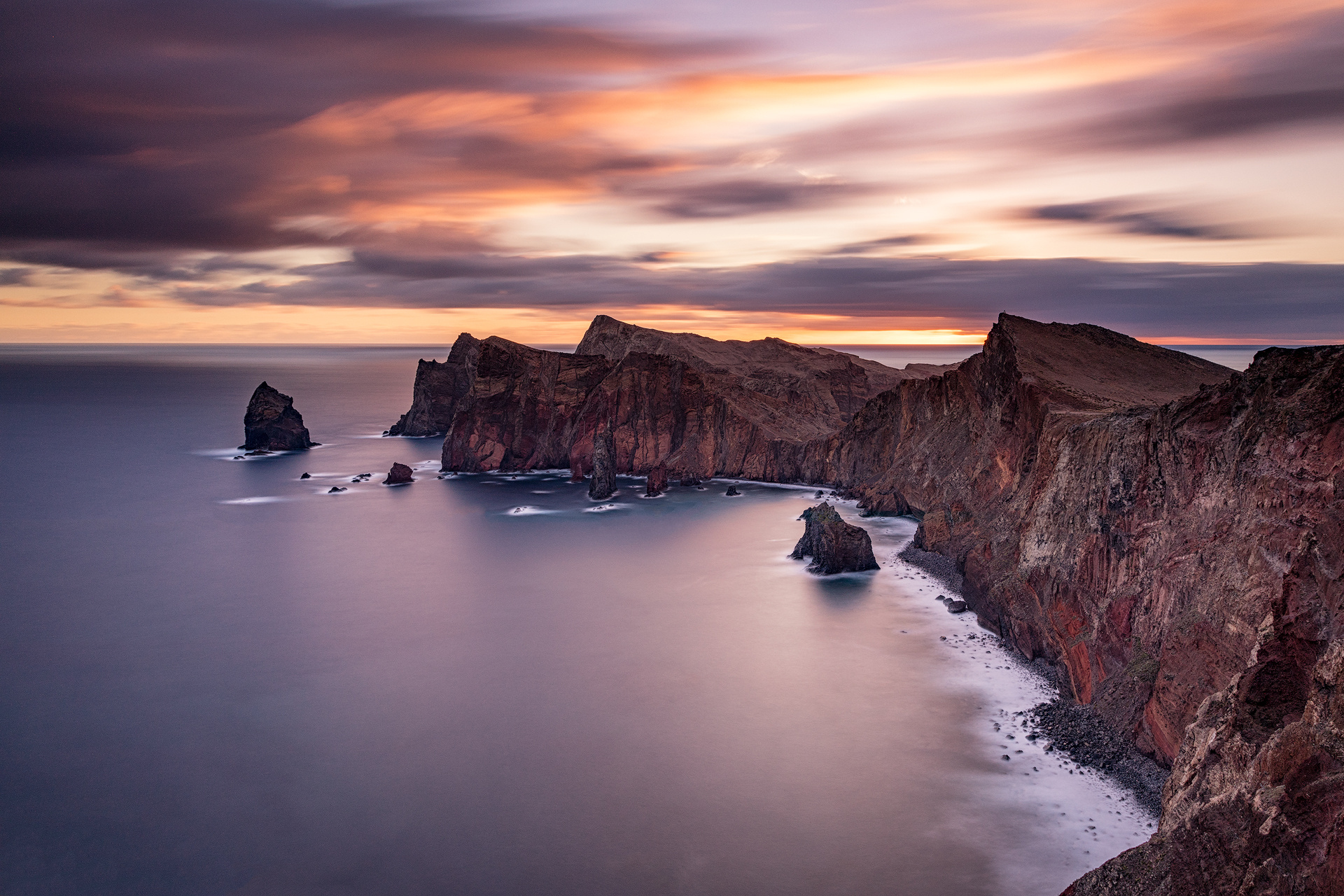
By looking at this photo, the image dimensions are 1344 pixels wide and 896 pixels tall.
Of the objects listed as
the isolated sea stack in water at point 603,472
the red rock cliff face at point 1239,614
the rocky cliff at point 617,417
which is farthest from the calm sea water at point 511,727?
the rocky cliff at point 617,417

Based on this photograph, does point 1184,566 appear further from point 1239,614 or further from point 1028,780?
point 1028,780

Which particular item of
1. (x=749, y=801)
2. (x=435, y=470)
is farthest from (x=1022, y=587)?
(x=435, y=470)

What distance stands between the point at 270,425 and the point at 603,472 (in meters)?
69.4

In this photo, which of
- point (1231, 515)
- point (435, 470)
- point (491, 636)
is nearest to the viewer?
point (1231, 515)

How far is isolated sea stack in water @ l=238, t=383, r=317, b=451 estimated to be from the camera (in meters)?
143

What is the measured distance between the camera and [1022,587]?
1807 inches

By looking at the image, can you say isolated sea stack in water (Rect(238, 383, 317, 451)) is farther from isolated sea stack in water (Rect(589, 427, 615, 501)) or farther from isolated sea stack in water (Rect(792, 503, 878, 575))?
isolated sea stack in water (Rect(792, 503, 878, 575))

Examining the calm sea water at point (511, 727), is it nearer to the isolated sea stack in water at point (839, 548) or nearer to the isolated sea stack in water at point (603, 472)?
the isolated sea stack in water at point (839, 548)

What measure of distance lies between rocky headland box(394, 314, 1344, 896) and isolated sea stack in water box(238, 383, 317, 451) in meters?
95.2

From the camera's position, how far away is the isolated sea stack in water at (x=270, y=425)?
143375 millimetres

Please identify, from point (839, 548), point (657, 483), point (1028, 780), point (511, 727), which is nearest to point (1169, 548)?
point (1028, 780)

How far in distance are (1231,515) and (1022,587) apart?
17464mm

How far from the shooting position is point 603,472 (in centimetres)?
10581

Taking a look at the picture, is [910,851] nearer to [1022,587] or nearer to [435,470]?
[1022,587]
